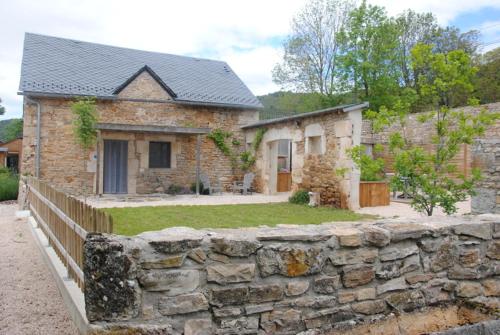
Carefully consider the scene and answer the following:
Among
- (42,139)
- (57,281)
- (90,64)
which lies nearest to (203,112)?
(90,64)

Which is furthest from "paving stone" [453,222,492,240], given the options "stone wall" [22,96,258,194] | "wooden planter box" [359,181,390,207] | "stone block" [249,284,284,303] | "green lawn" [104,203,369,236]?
"stone wall" [22,96,258,194]

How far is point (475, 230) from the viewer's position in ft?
9.80

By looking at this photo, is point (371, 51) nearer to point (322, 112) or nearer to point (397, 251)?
point (322, 112)

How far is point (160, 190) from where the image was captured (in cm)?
1466

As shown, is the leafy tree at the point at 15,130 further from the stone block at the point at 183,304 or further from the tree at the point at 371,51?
the stone block at the point at 183,304

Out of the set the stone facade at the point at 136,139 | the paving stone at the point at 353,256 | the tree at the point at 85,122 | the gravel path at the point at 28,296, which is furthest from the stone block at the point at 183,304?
the stone facade at the point at 136,139

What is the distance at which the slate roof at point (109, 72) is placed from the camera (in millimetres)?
13344

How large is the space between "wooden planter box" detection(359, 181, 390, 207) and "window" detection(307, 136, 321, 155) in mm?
1698

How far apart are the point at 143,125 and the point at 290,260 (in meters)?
11.5

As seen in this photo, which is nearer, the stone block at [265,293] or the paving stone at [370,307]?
the stone block at [265,293]

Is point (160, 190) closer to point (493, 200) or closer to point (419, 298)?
point (493, 200)

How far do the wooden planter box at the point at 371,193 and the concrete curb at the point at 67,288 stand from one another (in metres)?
8.04

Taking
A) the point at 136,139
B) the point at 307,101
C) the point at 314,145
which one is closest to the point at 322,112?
the point at 314,145

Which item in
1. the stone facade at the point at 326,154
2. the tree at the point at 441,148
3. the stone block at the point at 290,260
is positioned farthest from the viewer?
the stone facade at the point at 326,154
